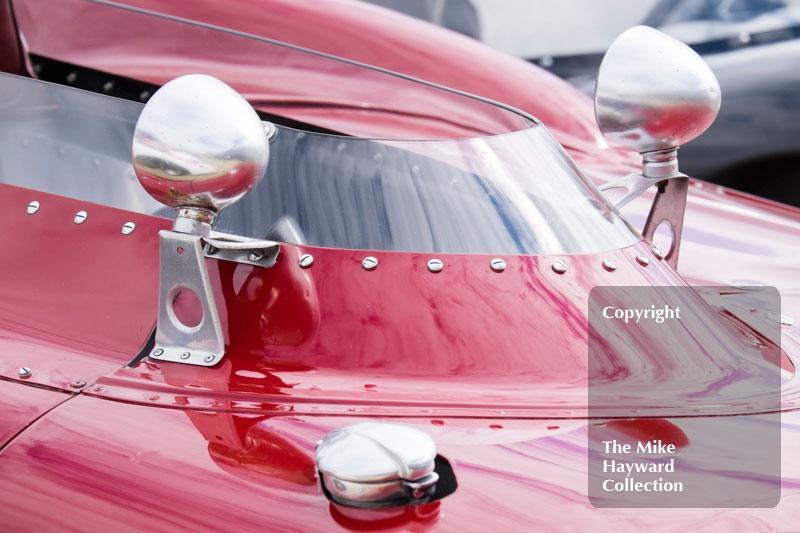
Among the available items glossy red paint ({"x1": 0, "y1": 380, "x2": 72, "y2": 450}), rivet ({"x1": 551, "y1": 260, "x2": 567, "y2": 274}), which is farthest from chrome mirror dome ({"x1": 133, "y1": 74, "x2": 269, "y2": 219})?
rivet ({"x1": 551, "y1": 260, "x2": 567, "y2": 274})

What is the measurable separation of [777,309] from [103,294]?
0.96 m

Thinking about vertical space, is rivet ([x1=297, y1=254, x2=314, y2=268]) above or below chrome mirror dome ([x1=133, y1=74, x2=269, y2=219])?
below

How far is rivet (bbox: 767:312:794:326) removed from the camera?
131 cm

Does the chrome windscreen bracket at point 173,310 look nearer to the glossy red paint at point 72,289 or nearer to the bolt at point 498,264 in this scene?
the glossy red paint at point 72,289

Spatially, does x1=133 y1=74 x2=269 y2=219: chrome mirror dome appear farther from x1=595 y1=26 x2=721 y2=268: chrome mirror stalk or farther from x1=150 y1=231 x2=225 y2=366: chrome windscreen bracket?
x1=595 y1=26 x2=721 y2=268: chrome mirror stalk

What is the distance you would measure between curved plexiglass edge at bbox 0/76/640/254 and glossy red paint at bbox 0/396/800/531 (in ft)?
0.83

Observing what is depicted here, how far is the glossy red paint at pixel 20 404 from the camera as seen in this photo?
0.99m

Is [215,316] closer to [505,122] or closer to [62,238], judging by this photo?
[62,238]

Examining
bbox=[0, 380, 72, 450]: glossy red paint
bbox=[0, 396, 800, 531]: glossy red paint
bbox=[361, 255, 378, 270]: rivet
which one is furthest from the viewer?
bbox=[361, 255, 378, 270]: rivet

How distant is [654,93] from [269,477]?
2.79ft

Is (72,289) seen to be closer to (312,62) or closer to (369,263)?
(369,263)

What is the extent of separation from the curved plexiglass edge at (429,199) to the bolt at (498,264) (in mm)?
16

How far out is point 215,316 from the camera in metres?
1.07

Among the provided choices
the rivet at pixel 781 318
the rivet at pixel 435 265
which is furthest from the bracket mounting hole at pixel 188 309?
the rivet at pixel 781 318
